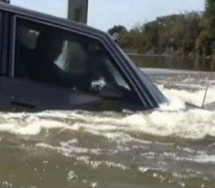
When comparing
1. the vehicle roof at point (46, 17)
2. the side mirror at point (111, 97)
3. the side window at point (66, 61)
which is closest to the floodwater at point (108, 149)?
the side mirror at point (111, 97)

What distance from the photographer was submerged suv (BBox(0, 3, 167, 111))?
5.82m

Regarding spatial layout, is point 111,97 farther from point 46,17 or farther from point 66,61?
point 46,17

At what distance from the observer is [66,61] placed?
19.6 ft

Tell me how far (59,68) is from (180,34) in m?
80.4

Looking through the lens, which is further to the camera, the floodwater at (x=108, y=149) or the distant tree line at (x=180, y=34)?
the distant tree line at (x=180, y=34)

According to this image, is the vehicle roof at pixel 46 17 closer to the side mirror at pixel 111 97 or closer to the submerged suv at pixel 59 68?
the submerged suv at pixel 59 68

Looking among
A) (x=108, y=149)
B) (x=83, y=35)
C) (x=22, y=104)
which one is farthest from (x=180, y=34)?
(x=108, y=149)

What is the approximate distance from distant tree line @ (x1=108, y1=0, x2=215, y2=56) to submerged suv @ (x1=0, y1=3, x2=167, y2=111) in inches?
2577

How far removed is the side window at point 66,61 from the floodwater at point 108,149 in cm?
21

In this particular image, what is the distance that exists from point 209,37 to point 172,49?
13.0 ft

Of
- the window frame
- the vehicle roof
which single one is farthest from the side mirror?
the vehicle roof

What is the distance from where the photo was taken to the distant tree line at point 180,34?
254ft

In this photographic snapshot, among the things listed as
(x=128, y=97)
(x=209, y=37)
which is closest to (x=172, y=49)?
(x=209, y=37)

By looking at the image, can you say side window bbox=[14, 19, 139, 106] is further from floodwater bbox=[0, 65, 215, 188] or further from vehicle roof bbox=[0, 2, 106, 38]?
floodwater bbox=[0, 65, 215, 188]
